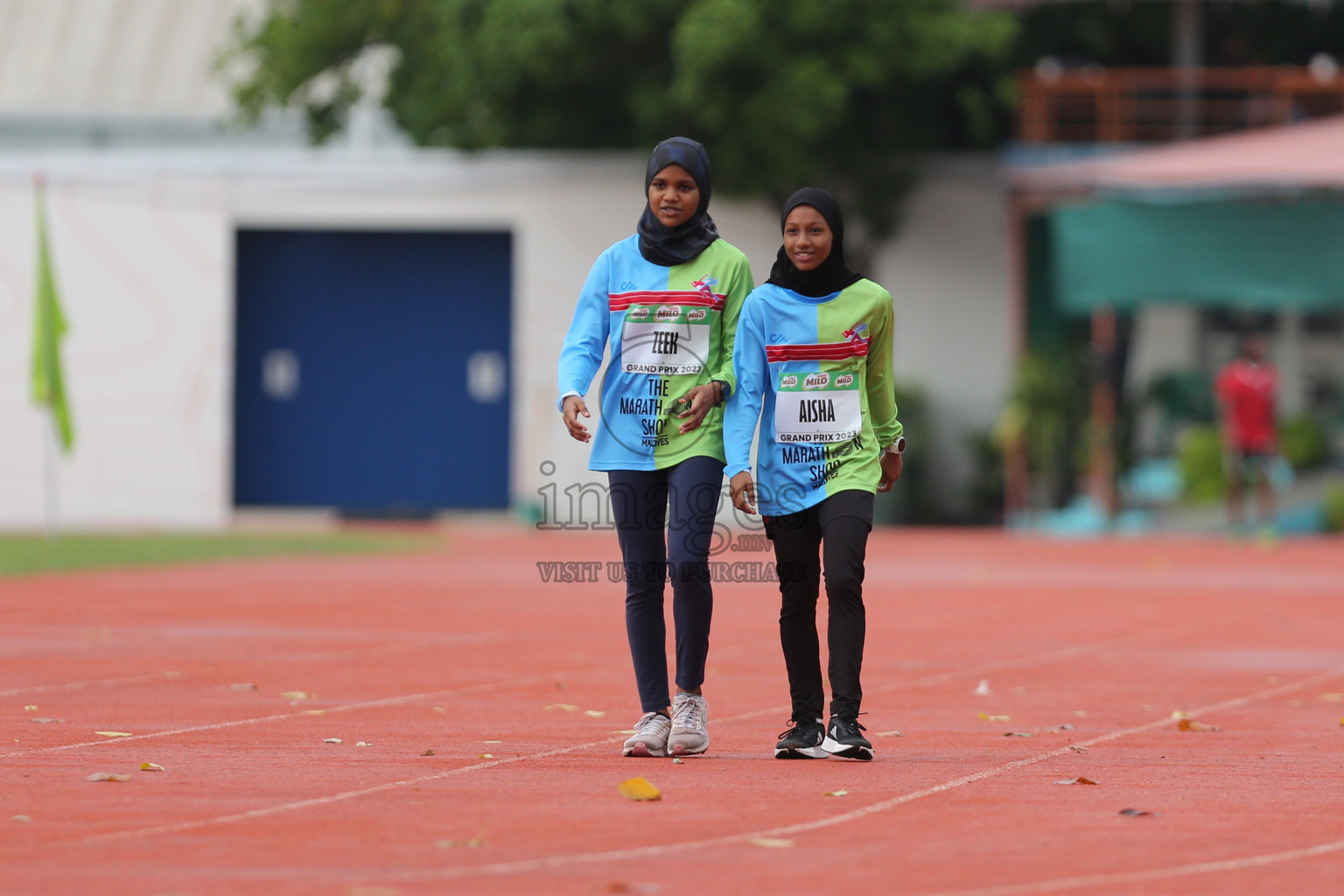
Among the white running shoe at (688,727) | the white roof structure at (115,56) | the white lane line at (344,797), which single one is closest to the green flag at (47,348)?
the white roof structure at (115,56)

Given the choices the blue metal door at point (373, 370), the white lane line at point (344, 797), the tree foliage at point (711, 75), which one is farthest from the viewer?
the blue metal door at point (373, 370)

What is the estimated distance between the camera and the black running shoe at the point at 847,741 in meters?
6.46

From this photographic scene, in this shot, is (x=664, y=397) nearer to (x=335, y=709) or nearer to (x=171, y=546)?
(x=335, y=709)

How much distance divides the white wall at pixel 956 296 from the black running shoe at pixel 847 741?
1914cm

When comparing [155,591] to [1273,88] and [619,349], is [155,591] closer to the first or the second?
[619,349]

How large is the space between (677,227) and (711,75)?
52.7 feet

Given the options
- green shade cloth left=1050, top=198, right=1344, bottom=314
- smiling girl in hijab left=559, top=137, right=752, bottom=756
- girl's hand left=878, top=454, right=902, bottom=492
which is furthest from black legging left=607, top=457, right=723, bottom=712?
green shade cloth left=1050, top=198, right=1344, bottom=314

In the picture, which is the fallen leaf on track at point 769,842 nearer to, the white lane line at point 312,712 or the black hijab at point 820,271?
the black hijab at point 820,271

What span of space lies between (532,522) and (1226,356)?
8586 mm

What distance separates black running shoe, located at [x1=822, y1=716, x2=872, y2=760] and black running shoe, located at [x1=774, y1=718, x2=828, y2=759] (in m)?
0.03

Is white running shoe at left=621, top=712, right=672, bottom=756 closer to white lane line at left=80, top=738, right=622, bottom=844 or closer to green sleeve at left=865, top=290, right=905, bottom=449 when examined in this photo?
white lane line at left=80, top=738, right=622, bottom=844

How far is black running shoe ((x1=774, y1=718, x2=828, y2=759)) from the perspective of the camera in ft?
21.3

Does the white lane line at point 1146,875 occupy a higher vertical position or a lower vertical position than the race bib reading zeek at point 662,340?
lower

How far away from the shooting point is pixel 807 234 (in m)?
6.52
